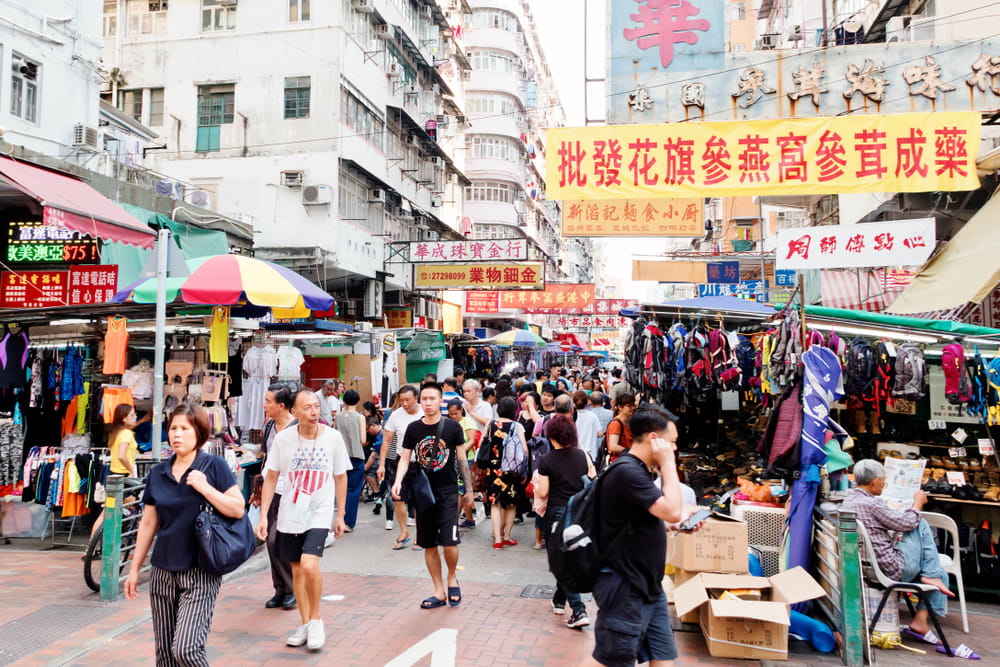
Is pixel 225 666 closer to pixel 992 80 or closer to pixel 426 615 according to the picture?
pixel 426 615

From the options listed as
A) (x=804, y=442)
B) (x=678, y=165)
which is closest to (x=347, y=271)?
(x=678, y=165)

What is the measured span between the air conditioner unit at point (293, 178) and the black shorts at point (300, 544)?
15.9m

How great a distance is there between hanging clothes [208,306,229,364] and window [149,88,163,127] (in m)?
15.1

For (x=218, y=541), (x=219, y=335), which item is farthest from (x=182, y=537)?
(x=219, y=335)

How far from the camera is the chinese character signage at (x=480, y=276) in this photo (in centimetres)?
1995

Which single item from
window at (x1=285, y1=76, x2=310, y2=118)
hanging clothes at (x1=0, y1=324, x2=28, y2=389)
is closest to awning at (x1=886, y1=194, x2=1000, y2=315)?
hanging clothes at (x1=0, y1=324, x2=28, y2=389)

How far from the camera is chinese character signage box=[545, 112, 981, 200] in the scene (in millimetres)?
8375

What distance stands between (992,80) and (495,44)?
36.2 metres

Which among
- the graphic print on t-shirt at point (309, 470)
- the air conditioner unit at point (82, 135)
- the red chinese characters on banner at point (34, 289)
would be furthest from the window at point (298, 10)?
the graphic print on t-shirt at point (309, 470)

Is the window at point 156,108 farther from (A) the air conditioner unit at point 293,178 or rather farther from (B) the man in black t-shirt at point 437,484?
(B) the man in black t-shirt at point 437,484

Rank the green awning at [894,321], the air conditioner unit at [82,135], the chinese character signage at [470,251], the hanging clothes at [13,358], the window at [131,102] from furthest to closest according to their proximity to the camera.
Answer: the window at [131,102] < the chinese character signage at [470,251] < the air conditioner unit at [82,135] < the hanging clothes at [13,358] < the green awning at [894,321]

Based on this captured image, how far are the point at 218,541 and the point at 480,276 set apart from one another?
16.6m

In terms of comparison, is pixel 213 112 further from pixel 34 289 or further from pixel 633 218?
pixel 633 218

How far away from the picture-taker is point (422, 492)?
5883 millimetres
